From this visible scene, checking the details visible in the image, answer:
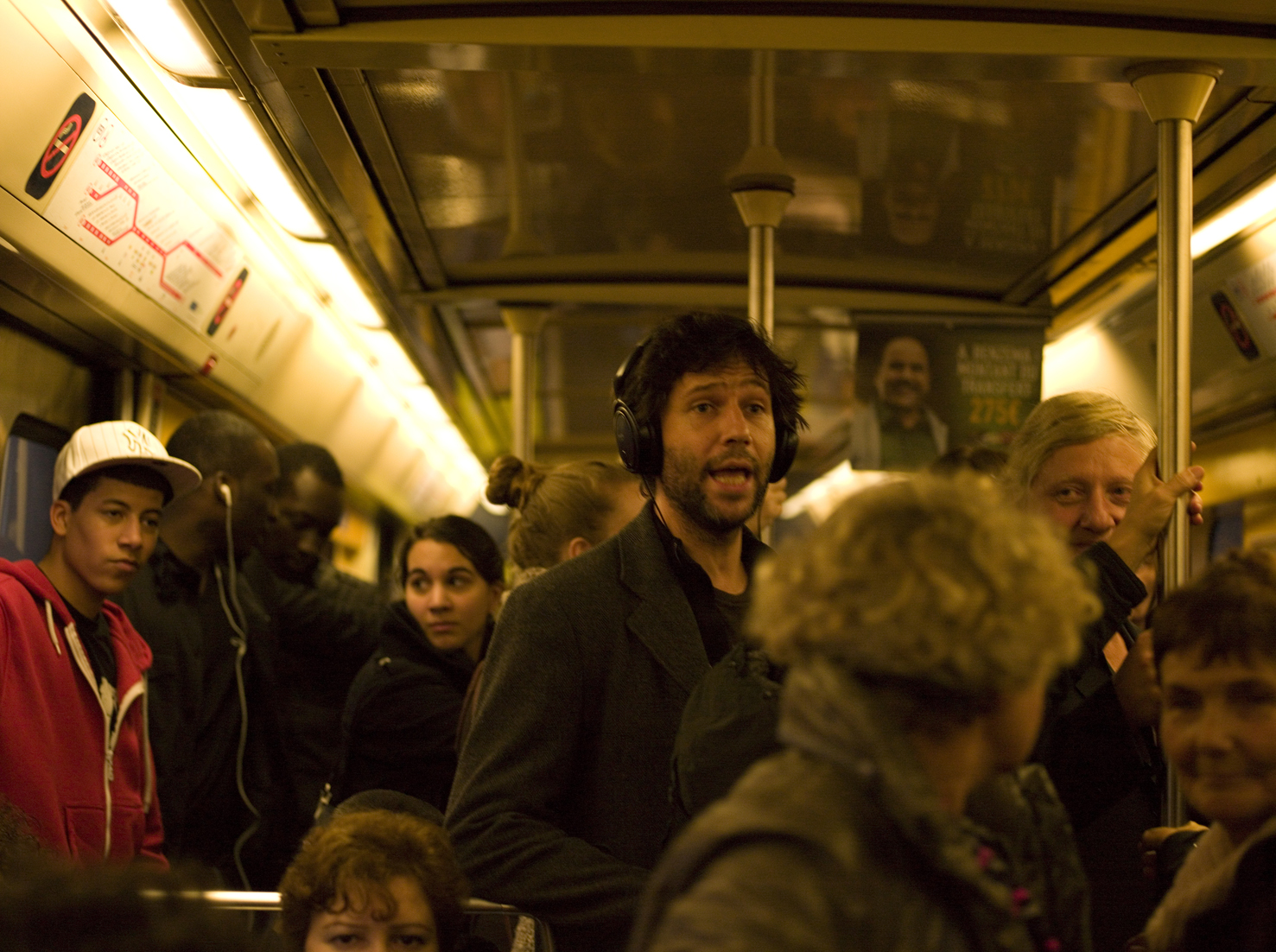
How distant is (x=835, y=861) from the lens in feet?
3.79

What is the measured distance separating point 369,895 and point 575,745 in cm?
60

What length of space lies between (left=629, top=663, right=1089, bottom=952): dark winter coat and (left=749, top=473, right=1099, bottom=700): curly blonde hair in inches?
1.9

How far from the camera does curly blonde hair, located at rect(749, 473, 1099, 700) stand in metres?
1.21

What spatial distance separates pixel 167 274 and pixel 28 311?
0.70m

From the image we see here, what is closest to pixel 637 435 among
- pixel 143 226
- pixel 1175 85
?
pixel 1175 85

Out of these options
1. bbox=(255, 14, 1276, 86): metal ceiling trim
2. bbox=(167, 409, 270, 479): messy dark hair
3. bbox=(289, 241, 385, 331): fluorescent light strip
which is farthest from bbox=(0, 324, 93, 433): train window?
bbox=(255, 14, 1276, 86): metal ceiling trim

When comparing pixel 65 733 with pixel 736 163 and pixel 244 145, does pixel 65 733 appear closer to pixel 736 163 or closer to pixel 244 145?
pixel 244 145

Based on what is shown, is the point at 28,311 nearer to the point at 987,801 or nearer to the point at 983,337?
the point at 983,337

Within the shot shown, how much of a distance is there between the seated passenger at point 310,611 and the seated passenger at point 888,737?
359 centimetres

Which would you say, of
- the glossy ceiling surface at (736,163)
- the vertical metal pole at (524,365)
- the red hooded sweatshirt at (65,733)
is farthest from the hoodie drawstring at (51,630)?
the vertical metal pole at (524,365)

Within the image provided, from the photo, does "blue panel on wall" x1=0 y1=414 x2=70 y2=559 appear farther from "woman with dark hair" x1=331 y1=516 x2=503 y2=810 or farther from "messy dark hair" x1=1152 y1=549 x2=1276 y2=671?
"messy dark hair" x1=1152 y1=549 x2=1276 y2=671

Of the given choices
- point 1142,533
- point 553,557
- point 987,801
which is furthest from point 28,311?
point 987,801

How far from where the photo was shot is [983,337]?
5156 millimetres

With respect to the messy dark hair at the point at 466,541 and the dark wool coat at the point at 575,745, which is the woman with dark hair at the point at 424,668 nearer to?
the messy dark hair at the point at 466,541
